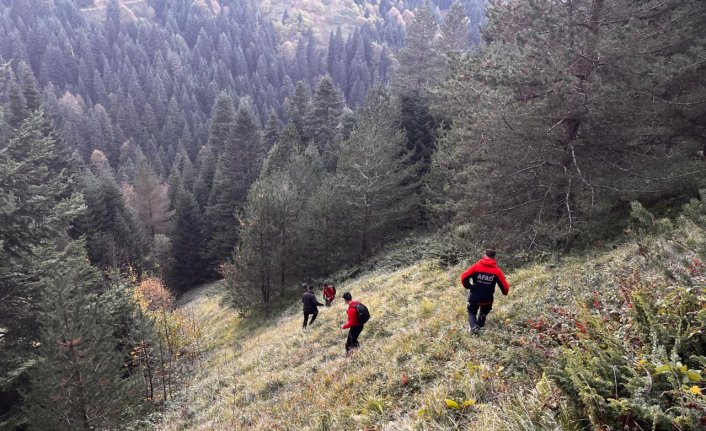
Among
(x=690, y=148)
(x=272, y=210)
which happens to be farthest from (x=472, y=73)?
(x=272, y=210)

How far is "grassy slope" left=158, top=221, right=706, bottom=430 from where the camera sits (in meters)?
5.50

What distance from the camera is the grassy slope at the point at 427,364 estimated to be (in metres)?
5.50

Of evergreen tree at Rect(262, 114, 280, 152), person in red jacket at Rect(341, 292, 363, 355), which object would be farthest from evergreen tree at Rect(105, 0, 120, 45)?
person in red jacket at Rect(341, 292, 363, 355)

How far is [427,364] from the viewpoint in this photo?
24.8 feet

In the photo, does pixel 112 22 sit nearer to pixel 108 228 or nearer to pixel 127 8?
pixel 127 8

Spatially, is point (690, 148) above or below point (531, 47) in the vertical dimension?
below

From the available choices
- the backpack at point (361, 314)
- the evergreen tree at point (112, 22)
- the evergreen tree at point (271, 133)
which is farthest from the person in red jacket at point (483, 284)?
the evergreen tree at point (112, 22)

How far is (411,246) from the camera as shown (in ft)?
83.3

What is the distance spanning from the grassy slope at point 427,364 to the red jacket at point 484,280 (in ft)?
2.24

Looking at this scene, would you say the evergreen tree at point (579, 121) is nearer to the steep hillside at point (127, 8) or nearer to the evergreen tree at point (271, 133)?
the evergreen tree at point (271, 133)

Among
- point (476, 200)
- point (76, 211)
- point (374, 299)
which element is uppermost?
point (76, 211)

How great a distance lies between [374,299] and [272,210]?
12134mm

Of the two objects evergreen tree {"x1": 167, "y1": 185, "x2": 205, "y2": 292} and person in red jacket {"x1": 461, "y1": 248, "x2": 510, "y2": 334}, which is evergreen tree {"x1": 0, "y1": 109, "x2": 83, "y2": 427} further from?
evergreen tree {"x1": 167, "y1": 185, "x2": 205, "y2": 292}

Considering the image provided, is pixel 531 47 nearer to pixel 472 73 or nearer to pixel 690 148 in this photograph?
pixel 472 73
